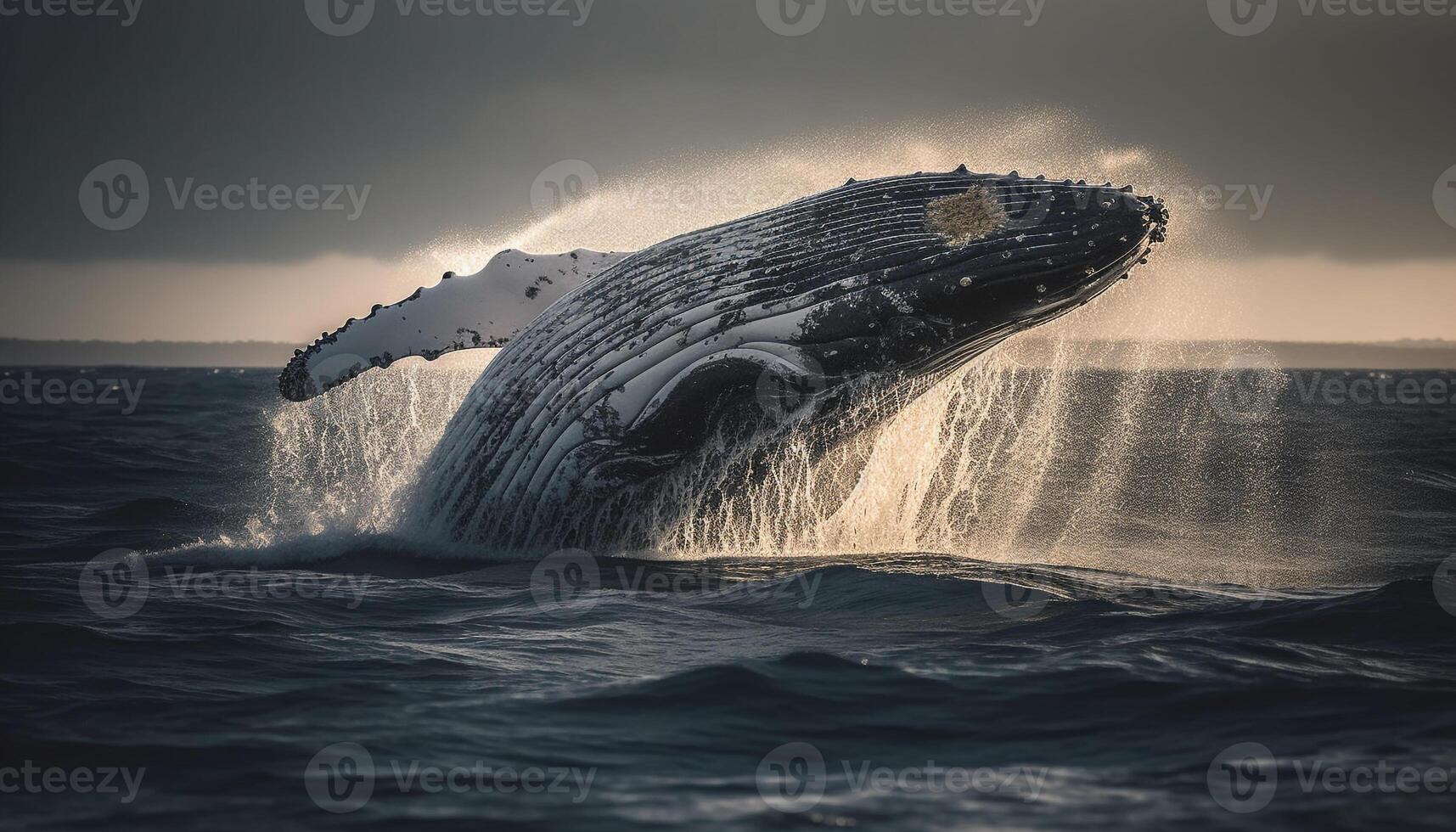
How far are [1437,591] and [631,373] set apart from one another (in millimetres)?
5304

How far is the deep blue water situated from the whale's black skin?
843 millimetres

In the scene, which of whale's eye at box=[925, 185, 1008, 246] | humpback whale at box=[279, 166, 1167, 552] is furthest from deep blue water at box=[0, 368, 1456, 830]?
whale's eye at box=[925, 185, 1008, 246]

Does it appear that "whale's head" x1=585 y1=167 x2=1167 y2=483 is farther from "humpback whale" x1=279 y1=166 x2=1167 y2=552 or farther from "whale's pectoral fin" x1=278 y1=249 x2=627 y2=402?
"whale's pectoral fin" x1=278 y1=249 x2=627 y2=402

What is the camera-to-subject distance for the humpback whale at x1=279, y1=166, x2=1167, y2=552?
714cm

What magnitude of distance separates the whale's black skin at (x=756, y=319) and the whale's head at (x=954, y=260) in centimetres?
1

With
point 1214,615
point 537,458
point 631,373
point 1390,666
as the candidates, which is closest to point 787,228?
point 631,373

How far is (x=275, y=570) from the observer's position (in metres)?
9.28

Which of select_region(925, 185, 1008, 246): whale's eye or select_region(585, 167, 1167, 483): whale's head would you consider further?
select_region(925, 185, 1008, 246): whale's eye

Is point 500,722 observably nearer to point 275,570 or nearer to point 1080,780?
point 1080,780

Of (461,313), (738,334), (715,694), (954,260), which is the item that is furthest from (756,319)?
(461,313)

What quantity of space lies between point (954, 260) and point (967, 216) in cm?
29

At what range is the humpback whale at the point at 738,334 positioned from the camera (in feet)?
23.4

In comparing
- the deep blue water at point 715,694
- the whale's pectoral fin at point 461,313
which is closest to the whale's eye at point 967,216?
the deep blue water at point 715,694

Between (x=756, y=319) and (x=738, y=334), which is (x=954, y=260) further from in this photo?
(x=738, y=334)
